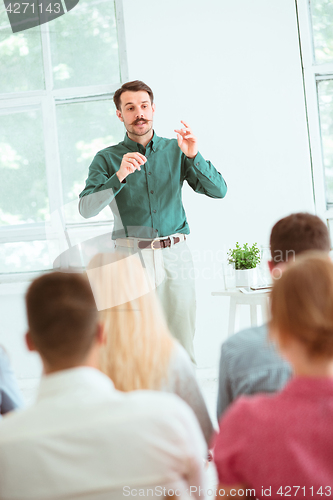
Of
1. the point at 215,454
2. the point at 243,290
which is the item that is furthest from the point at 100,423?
the point at 243,290

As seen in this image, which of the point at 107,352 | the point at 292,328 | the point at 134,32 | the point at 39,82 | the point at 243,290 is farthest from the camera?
the point at 39,82

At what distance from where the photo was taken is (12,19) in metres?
3.44

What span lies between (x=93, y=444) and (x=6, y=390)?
47 centimetres

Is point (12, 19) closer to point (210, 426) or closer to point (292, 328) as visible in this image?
point (210, 426)

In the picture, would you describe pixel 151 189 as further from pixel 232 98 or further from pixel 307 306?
pixel 307 306

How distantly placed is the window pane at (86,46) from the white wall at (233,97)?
0.57 feet

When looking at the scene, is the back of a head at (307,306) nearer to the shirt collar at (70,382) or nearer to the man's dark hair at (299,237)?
the shirt collar at (70,382)

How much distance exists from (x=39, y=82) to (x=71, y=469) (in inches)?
123

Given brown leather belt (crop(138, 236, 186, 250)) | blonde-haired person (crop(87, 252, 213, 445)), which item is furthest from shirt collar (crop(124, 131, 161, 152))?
blonde-haired person (crop(87, 252, 213, 445))

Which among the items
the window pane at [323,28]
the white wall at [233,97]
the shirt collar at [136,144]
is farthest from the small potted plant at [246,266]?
the window pane at [323,28]

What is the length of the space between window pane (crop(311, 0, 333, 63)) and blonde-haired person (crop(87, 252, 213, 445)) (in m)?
2.57

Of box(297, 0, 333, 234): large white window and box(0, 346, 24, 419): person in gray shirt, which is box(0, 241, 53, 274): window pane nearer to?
box(297, 0, 333, 234): large white window

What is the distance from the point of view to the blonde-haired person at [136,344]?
119 centimetres

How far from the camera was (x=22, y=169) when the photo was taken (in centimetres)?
351
